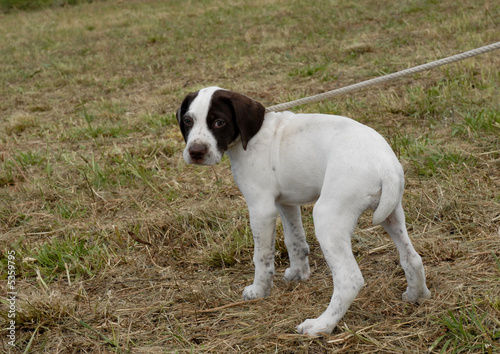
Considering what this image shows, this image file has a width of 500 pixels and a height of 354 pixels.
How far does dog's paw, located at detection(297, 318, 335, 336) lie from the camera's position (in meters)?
2.46

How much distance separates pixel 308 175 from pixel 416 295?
801 millimetres

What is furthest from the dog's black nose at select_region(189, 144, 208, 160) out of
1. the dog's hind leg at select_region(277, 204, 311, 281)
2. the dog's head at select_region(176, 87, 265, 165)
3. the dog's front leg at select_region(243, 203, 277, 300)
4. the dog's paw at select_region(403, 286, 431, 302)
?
the dog's paw at select_region(403, 286, 431, 302)

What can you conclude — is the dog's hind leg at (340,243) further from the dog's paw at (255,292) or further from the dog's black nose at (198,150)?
the dog's black nose at (198,150)

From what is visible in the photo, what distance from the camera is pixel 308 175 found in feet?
8.82

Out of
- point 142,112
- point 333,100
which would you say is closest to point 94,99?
point 142,112

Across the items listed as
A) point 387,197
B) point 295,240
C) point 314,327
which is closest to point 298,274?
point 295,240

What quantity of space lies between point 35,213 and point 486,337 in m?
3.39

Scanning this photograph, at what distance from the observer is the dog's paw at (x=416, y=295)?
2.66m

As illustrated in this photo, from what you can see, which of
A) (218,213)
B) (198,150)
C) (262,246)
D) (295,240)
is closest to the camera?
(198,150)

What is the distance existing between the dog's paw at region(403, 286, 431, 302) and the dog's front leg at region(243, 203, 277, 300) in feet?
2.34

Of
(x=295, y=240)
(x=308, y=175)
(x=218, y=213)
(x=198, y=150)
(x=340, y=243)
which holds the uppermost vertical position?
(x=198, y=150)

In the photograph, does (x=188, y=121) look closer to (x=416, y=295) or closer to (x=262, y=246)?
(x=262, y=246)

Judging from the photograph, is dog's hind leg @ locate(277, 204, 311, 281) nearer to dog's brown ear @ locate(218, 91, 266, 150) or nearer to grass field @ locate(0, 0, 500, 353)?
grass field @ locate(0, 0, 500, 353)

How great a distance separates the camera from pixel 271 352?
2.46m
